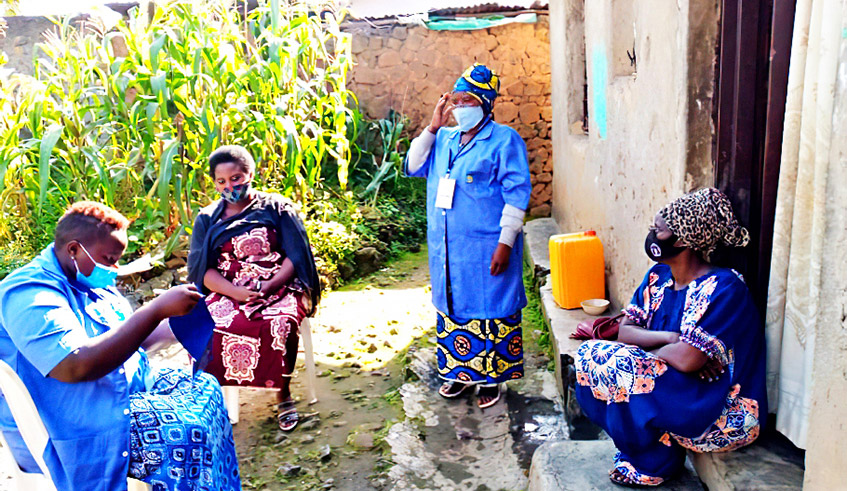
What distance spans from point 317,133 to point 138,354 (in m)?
3.47

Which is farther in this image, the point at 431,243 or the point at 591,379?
the point at 431,243

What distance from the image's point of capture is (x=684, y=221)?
87.1 inches

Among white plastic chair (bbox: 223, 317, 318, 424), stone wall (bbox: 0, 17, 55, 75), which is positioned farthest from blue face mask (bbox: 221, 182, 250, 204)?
stone wall (bbox: 0, 17, 55, 75)

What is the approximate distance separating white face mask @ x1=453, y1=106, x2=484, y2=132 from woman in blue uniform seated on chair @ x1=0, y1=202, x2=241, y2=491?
184cm

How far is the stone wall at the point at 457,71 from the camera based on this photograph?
8.42 meters

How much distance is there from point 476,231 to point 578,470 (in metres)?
1.55

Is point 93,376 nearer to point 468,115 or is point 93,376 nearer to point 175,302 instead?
point 175,302

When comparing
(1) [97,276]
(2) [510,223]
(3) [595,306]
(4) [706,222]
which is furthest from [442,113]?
(1) [97,276]

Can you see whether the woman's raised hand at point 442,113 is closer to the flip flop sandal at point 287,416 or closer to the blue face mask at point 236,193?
the blue face mask at point 236,193

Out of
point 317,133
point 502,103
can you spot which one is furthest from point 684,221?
point 502,103

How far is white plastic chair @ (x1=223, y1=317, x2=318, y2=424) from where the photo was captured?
3855 mm

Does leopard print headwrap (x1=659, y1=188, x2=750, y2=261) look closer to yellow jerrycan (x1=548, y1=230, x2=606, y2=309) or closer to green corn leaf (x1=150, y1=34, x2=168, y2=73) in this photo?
yellow jerrycan (x1=548, y1=230, x2=606, y2=309)

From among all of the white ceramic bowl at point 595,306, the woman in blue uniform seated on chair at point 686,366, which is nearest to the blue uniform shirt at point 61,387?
the woman in blue uniform seated on chair at point 686,366

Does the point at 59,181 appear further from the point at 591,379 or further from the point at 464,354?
the point at 591,379
